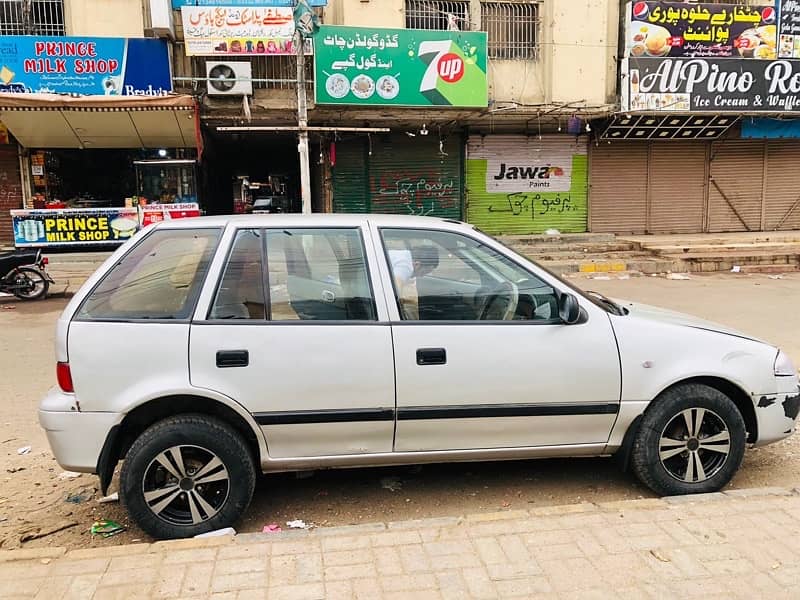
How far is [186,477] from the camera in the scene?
3322 mm

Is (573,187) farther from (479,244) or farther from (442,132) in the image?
(479,244)

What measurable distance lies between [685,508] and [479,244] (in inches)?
69.8

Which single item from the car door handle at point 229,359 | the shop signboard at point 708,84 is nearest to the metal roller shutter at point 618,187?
the shop signboard at point 708,84

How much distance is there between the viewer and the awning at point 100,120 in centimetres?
1328

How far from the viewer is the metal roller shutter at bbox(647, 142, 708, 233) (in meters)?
18.3

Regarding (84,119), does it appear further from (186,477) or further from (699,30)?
(699,30)

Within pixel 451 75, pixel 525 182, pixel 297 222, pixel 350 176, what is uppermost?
pixel 451 75

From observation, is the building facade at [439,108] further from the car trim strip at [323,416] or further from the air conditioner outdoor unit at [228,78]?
the car trim strip at [323,416]

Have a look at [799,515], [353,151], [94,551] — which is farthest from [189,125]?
[799,515]

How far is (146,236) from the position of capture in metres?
3.62

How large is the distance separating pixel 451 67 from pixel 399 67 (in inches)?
48.0

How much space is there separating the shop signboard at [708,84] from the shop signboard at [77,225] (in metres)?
11.5

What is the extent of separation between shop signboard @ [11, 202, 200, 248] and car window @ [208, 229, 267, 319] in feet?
38.1

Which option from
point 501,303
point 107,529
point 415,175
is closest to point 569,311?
point 501,303
